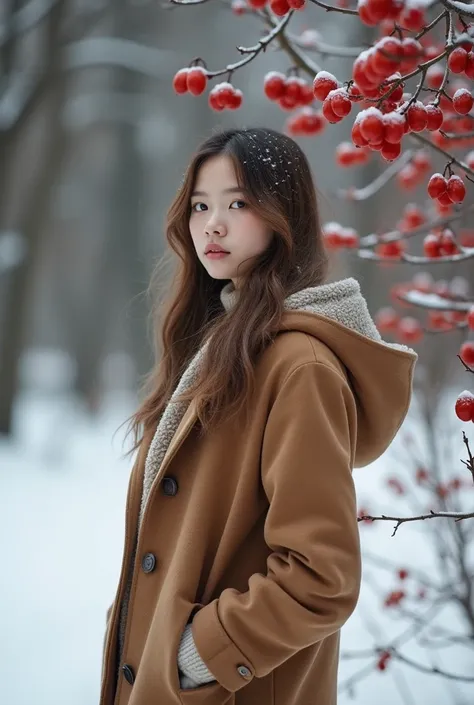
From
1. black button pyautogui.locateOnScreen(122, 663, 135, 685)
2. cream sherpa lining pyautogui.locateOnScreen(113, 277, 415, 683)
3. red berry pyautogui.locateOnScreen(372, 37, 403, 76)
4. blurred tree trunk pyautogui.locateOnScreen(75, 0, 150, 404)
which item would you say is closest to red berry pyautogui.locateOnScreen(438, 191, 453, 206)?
cream sherpa lining pyautogui.locateOnScreen(113, 277, 415, 683)

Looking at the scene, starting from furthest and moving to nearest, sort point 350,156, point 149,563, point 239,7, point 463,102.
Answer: point 350,156
point 239,7
point 149,563
point 463,102

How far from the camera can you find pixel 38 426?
10484 mm

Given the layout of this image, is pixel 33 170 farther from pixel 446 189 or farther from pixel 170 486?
pixel 446 189

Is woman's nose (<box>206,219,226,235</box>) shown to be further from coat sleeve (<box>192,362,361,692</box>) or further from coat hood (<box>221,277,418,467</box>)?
coat sleeve (<box>192,362,361,692</box>)

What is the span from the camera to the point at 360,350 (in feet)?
4.46

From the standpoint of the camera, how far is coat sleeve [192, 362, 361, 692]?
1183mm

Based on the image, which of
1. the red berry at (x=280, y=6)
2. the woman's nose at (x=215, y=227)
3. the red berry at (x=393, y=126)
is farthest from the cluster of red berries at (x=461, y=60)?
the woman's nose at (x=215, y=227)

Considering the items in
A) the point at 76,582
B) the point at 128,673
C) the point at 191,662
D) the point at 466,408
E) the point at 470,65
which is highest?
the point at 470,65

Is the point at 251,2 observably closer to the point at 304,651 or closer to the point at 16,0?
the point at 304,651

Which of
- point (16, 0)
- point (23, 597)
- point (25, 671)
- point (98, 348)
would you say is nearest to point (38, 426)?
point (98, 348)

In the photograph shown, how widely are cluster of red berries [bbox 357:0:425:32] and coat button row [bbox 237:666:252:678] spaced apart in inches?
41.9

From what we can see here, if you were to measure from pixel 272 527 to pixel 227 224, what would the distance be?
0.65 m

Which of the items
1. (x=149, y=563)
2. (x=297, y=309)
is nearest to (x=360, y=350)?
(x=297, y=309)

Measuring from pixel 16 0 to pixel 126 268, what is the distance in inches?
235
